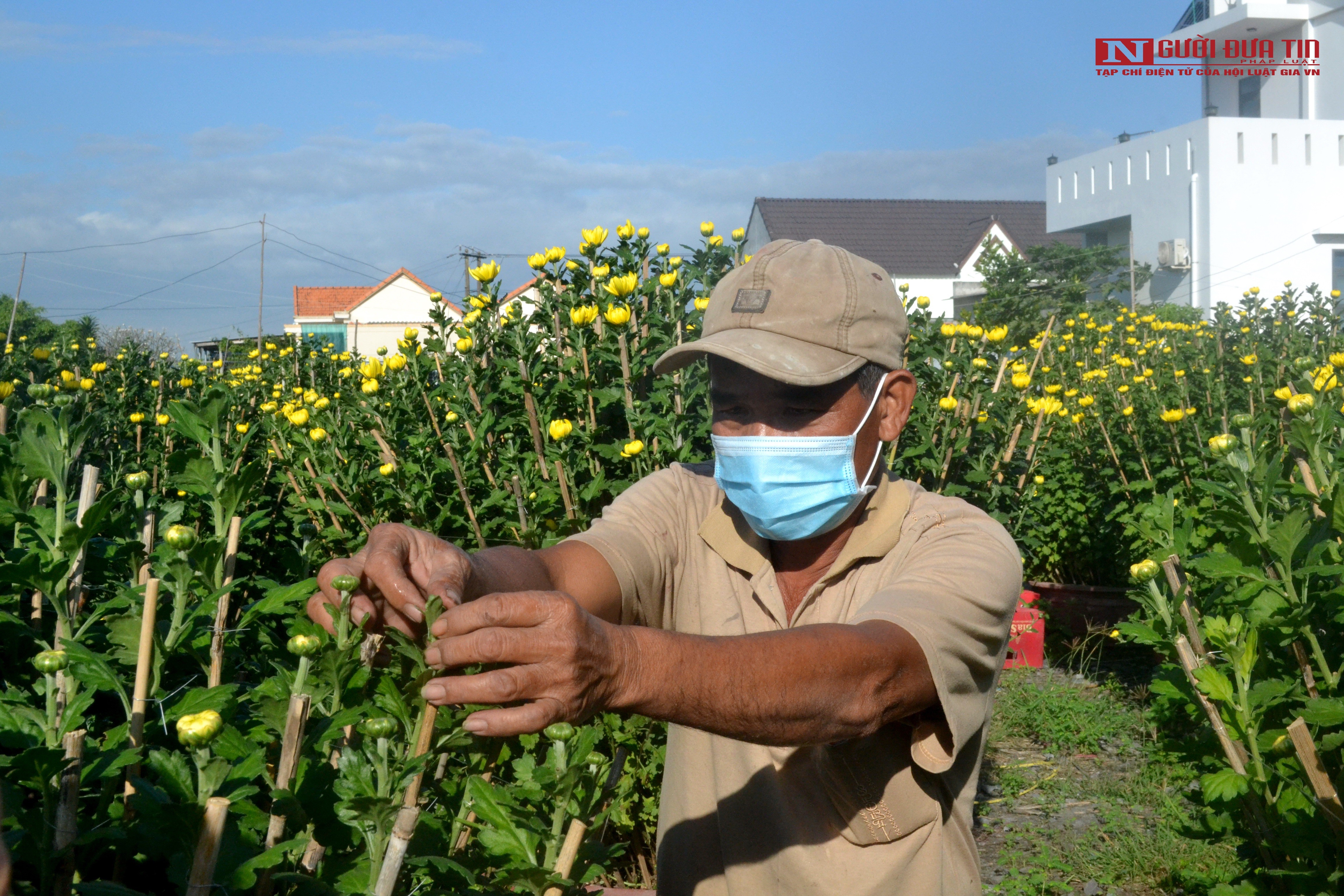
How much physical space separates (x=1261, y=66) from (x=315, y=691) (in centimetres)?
4159

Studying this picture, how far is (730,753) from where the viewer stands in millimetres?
2031

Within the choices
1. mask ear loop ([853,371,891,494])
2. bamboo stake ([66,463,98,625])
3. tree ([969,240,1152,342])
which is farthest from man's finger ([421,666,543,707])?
tree ([969,240,1152,342])

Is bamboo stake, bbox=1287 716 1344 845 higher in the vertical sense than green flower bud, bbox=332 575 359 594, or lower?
lower

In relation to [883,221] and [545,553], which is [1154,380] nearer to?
[545,553]

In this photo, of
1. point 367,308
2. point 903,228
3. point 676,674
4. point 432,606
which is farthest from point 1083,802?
point 367,308

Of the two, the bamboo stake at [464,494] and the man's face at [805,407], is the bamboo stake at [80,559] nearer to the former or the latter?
the man's face at [805,407]

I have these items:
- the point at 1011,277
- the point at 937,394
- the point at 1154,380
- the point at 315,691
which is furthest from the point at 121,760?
the point at 1011,277

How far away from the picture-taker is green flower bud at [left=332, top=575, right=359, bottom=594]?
4.69ft

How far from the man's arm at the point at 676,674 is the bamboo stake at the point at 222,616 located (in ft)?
2.63

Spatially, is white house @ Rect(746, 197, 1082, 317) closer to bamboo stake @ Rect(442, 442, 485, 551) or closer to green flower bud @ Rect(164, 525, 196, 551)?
bamboo stake @ Rect(442, 442, 485, 551)

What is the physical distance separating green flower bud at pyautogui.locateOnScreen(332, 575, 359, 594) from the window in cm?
4116

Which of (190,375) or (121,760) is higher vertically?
(190,375)

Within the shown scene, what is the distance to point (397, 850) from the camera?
1177 mm

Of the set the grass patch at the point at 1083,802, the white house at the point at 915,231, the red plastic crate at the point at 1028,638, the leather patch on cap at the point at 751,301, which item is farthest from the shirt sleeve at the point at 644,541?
the white house at the point at 915,231
